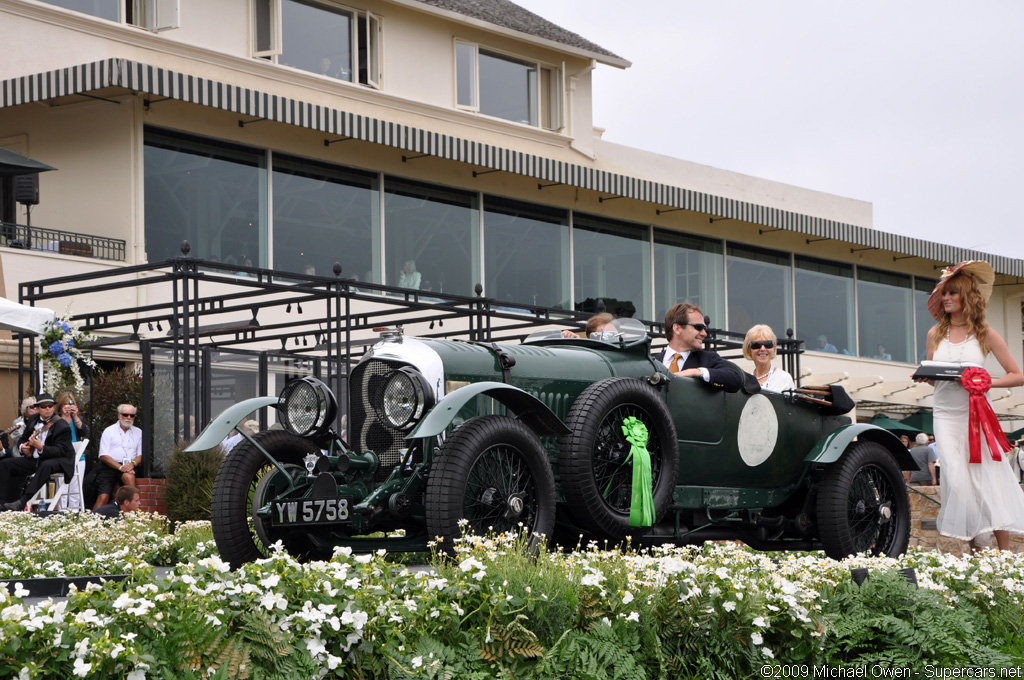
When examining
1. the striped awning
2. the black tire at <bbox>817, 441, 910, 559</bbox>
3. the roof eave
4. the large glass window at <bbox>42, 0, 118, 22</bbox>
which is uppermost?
the roof eave

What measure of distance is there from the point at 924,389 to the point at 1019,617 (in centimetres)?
2791

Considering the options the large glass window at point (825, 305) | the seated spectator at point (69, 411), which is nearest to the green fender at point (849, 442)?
the seated spectator at point (69, 411)

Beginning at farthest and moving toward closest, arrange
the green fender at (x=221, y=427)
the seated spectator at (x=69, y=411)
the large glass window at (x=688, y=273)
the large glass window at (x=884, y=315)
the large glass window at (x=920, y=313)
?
the large glass window at (x=920, y=313), the large glass window at (x=884, y=315), the large glass window at (x=688, y=273), the seated spectator at (x=69, y=411), the green fender at (x=221, y=427)

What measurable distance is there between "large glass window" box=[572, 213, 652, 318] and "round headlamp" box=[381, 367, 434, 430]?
19.8 m

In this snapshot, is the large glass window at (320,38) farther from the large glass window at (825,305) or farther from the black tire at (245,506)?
the black tire at (245,506)

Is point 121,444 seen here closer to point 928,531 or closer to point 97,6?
point 928,531

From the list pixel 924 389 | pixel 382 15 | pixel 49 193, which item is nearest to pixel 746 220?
pixel 924 389

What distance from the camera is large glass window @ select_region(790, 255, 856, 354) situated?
32.2m

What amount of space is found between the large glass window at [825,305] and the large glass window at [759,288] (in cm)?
38

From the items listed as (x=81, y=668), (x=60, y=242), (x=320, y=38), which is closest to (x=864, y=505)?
(x=81, y=668)

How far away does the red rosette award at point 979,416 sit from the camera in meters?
7.67

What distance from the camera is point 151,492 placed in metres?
13.6

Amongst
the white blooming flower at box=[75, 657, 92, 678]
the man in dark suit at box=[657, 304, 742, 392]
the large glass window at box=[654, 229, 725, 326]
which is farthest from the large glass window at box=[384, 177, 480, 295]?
the white blooming flower at box=[75, 657, 92, 678]

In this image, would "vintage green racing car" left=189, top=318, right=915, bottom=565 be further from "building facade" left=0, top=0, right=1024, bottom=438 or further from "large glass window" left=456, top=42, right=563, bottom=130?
"large glass window" left=456, top=42, right=563, bottom=130
